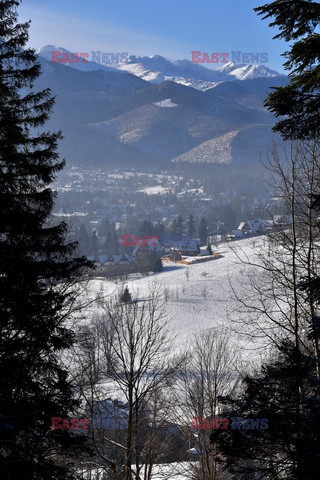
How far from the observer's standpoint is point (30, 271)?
630 centimetres

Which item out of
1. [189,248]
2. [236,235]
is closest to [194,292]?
[189,248]

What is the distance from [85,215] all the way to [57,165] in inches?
5124

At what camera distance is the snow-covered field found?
1597 inches

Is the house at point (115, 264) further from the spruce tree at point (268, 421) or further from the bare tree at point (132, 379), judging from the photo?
the spruce tree at point (268, 421)

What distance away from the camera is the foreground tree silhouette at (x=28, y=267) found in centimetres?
584

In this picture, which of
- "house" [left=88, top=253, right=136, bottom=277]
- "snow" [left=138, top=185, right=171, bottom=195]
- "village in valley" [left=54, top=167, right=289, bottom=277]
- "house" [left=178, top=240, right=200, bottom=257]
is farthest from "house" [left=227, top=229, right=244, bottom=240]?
"snow" [left=138, top=185, right=171, bottom=195]

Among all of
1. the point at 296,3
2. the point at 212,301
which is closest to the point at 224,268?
the point at 212,301

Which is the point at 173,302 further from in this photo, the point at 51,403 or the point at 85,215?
the point at 85,215

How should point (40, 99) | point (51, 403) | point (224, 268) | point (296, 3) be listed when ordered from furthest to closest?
point (224, 268) → point (40, 99) → point (51, 403) → point (296, 3)

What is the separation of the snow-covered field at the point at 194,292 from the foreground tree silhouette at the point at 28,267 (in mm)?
25857

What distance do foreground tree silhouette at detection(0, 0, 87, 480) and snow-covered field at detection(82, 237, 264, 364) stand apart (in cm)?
2586

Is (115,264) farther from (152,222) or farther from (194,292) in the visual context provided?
(152,222)

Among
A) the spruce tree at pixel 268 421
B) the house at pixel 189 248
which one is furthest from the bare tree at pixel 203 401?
the house at pixel 189 248

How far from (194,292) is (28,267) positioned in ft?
163
